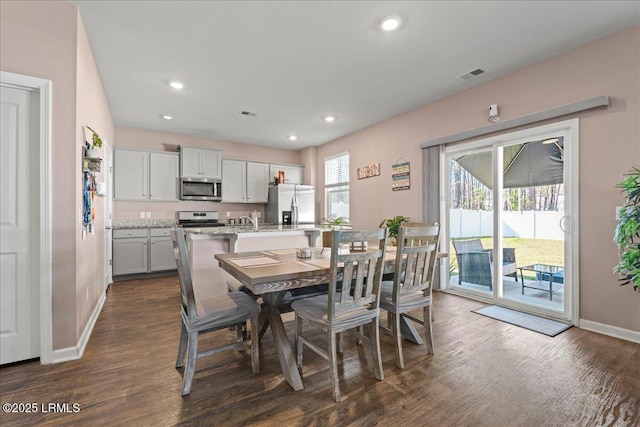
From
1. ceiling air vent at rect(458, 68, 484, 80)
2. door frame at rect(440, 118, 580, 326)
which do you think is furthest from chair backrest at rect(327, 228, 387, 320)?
ceiling air vent at rect(458, 68, 484, 80)

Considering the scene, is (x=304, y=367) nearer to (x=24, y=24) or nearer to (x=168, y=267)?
(x=24, y=24)

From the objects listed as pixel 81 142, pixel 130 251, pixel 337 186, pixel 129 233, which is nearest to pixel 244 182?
pixel 337 186

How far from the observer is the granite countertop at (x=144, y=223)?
203 inches

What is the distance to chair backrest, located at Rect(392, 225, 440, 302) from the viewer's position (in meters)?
2.11

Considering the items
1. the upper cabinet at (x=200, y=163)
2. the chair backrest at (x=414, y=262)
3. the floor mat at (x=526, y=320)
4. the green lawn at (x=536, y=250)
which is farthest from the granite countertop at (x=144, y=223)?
the green lawn at (x=536, y=250)

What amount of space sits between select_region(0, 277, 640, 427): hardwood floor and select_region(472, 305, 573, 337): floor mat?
13cm

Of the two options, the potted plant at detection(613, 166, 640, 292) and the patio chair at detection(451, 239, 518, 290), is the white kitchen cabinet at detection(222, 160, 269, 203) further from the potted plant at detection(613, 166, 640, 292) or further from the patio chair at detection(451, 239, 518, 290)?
the potted plant at detection(613, 166, 640, 292)

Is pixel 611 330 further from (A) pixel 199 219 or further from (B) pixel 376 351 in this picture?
(A) pixel 199 219

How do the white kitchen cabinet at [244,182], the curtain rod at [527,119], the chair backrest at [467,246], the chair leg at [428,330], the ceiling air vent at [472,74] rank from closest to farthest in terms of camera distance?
the chair leg at [428,330]
the curtain rod at [527,119]
the ceiling air vent at [472,74]
the chair backrest at [467,246]
the white kitchen cabinet at [244,182]

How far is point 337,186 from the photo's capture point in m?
6.23

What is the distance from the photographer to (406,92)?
151 inches

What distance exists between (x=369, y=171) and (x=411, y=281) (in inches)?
130

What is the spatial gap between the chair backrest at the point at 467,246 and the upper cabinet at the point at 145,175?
5.00 m

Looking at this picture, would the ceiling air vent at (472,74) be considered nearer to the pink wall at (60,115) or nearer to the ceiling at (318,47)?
the ceiling at (318,47)
